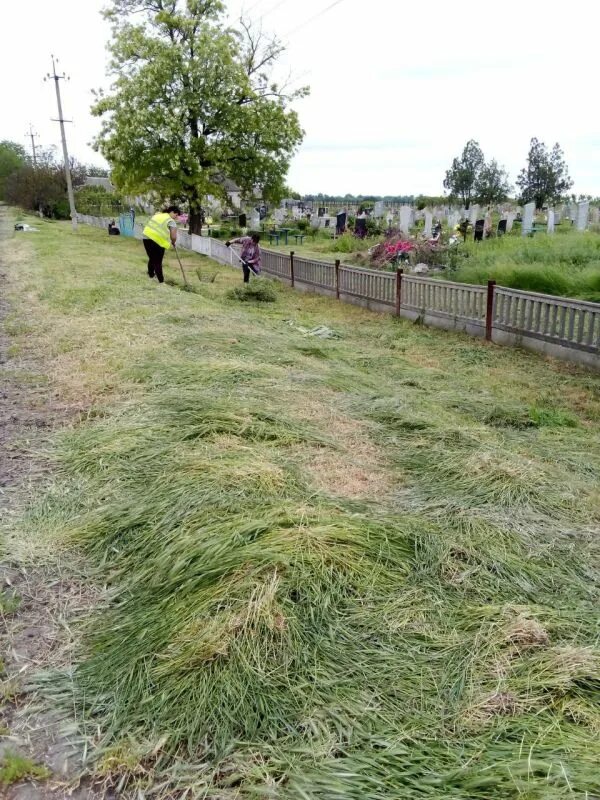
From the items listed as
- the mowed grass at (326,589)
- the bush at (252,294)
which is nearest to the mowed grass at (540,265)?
the bush at (252,294)

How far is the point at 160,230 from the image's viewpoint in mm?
11242

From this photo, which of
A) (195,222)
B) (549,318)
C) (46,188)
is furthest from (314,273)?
(46,188)

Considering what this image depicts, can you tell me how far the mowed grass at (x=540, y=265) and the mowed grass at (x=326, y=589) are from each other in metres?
5.26

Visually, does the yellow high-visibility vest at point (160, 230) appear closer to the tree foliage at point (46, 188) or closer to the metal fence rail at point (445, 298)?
the metal fence rail at point (445, 298)

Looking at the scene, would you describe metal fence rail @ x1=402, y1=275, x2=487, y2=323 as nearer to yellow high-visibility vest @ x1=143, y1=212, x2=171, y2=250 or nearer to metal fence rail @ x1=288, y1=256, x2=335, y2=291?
metal fence rail @ x1=288, y1=256, x2=335, y2=291

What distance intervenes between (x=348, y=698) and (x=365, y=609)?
1.40ft

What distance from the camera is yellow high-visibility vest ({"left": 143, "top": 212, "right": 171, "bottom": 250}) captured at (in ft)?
36.8

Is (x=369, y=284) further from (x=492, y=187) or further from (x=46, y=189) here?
(x=46, y=189)

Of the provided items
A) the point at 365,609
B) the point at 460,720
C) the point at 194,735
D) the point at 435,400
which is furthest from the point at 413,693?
the point at 435,400

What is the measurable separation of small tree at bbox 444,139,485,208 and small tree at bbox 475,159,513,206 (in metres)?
0.71

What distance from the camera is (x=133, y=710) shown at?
1.96 metres

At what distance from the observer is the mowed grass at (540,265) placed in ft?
32.3

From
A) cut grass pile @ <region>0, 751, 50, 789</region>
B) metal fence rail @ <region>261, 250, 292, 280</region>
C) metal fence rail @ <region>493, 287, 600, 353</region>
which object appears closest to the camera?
cut grass pile @ <region>0, 751, 50, 789</region>

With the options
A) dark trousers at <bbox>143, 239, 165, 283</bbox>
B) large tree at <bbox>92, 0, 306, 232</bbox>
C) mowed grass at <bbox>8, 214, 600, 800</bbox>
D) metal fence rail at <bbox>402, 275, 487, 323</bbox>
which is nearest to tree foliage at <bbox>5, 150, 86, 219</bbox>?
large tree at <bbox>92, 0, 306, 232</bbox>
